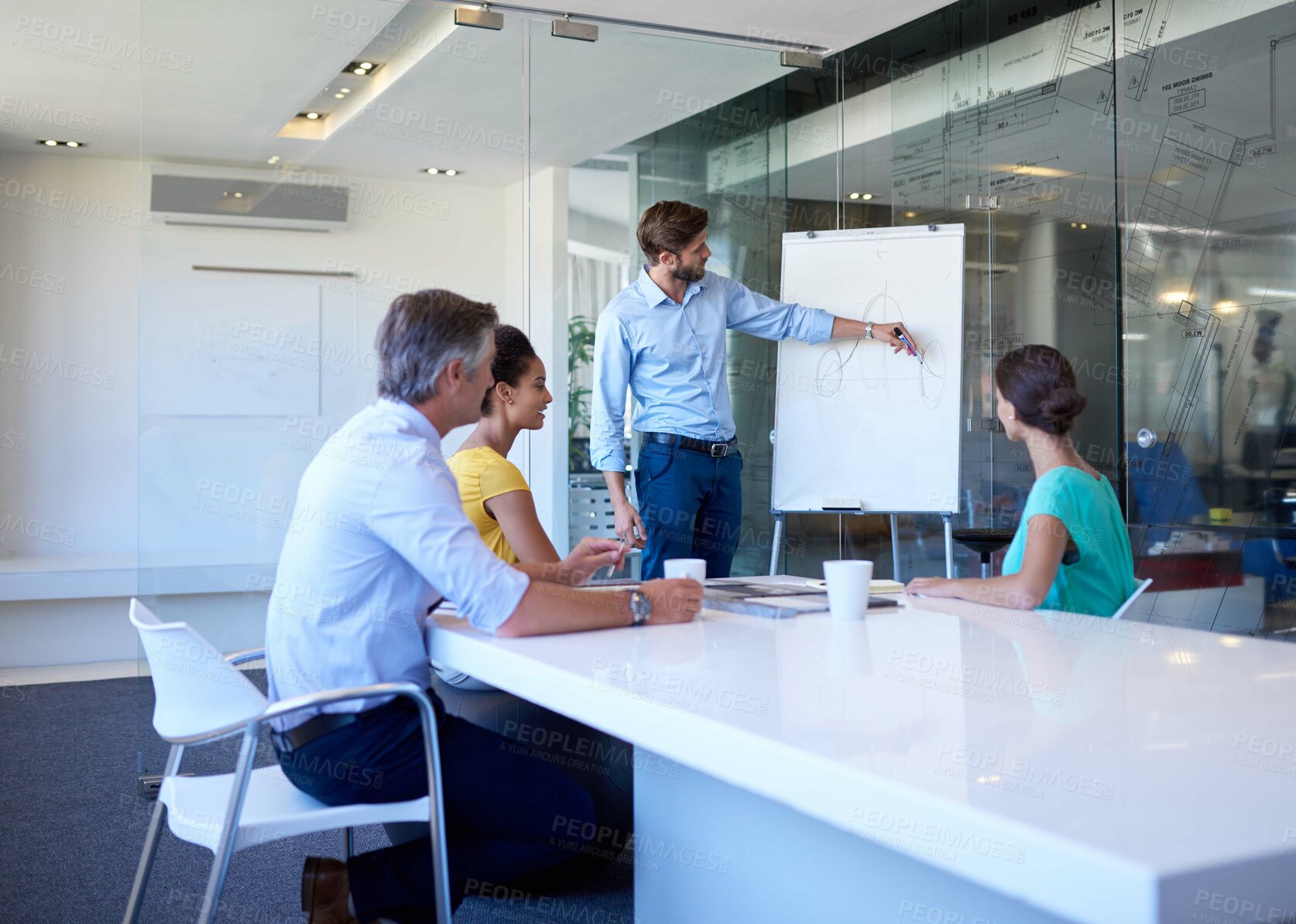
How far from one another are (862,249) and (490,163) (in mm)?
1470

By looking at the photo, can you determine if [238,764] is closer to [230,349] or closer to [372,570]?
[372,570]

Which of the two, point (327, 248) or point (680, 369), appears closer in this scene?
point (680, 369)

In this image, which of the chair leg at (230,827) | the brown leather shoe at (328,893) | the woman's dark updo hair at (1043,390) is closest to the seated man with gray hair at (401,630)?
the brown leather shoe at (328,893)

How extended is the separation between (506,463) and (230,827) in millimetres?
1034

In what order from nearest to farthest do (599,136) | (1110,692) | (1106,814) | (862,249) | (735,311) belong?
(1106,814)
(1110,692)
(735,311)
(862,249)
(599,136)

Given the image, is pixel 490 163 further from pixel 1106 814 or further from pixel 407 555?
pixel 1106 814

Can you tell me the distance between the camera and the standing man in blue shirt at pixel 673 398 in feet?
11.7

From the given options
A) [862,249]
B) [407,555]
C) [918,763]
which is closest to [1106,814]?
[918,763]

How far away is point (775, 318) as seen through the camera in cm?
402

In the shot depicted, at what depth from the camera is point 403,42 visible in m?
4.05

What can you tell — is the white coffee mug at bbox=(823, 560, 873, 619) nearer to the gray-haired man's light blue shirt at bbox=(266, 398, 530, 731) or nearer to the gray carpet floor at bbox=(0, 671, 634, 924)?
the gray-haired man's light blue shirt at bbox=(266, 398, 530, 731)

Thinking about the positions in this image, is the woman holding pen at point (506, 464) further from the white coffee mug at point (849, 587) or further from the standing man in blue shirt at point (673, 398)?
the standing man in blue shirt at point (673, 398)

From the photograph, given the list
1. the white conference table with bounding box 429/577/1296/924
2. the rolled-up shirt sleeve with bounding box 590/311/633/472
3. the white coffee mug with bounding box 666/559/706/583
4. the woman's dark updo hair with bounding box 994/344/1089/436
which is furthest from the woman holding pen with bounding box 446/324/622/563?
the woman's dark updo hair with bounding box 994/344/1089/436

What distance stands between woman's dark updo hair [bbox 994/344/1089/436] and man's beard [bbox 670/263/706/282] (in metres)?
1.46
